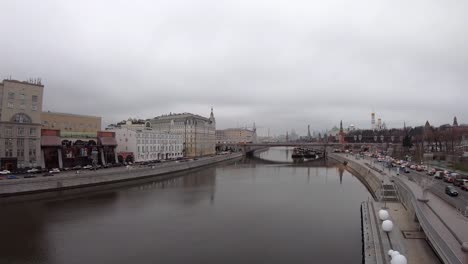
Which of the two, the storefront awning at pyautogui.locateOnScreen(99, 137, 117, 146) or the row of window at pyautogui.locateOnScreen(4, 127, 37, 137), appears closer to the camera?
the row of window at pyautogui.locateOnScreen(4, 127, 37, 137)

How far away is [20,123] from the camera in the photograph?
29516 mm

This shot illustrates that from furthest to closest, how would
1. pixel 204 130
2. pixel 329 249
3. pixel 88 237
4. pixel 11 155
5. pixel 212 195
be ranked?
pixel 204 130 < pixel 11 155 < pixel 212 195 < pixel 88 237 < pixel 329 249

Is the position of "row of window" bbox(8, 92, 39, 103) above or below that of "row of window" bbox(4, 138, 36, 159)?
above

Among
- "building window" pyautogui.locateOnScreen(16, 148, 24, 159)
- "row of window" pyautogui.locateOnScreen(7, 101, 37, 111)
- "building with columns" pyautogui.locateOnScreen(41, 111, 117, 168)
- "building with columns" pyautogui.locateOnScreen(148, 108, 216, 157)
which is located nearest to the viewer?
"row of window" pyautogui.locateOnScreen(7, 101, 37, 111)

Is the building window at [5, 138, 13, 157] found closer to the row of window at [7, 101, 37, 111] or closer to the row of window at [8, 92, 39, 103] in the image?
the row of window at [7, 101, 37, 111]

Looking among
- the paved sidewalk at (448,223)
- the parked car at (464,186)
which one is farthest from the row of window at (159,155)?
the parked car at (464,186)

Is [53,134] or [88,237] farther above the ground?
[53,134]

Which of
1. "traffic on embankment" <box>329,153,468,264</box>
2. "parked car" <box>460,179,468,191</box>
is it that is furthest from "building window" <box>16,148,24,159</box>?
"parked car" <box>460,179,468,191</box>

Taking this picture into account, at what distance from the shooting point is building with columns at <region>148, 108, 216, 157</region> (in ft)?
217

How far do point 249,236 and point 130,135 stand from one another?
34.9m

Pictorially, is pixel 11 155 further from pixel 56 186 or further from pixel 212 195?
pixel 212 195

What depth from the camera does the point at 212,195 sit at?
26.6m

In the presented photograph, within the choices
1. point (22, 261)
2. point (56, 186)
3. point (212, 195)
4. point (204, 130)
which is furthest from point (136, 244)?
point (204, 130)

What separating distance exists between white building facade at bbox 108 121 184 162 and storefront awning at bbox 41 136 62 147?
36.1ft
